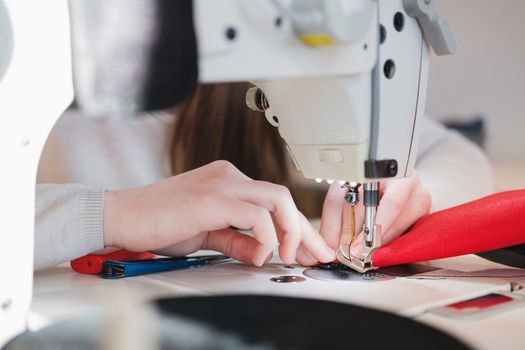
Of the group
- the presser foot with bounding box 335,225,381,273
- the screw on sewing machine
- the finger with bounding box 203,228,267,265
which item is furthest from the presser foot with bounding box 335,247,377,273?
the screw on sewing machine

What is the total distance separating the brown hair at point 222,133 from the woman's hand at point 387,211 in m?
0.72

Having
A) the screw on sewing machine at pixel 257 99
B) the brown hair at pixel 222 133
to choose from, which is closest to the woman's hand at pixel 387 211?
the screw on sewing machine at pixel 257 99

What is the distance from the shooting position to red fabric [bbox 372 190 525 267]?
85cm

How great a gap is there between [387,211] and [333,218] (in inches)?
3.1

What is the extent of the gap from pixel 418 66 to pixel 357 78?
121 mm

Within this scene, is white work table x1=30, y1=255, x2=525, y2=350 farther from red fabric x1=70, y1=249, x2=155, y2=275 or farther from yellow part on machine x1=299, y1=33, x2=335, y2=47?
yellow part on machine x1=299, y1=33, x2=335, y2=47

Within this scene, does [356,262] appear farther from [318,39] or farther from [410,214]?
[318,39]

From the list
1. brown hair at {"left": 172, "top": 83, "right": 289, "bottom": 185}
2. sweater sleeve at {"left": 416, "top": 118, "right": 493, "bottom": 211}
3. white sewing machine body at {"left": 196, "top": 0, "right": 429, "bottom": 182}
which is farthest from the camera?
brown hair at {"left": 172, "top": 83, "right": 289, "bottom": 185}

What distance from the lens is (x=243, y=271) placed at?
0.88 m

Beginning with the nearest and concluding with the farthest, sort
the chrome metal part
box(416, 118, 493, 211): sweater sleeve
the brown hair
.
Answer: the chrome metal part, box(416, 118, 493, 211): sweater sleeve, the brown hair

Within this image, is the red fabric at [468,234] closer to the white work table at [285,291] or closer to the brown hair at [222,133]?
the white work table at [285,291]

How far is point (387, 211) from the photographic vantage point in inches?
36.4

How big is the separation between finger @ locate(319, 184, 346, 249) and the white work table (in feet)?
0.20

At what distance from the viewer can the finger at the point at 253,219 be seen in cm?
82
